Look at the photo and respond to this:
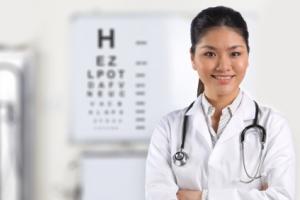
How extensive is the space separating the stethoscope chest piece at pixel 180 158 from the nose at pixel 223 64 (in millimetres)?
123

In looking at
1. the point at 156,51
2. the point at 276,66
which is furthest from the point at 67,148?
the point at 276,66

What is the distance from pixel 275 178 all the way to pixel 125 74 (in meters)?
0.30

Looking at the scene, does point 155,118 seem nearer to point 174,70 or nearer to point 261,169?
point 174,70

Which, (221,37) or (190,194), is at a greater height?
(221,37)

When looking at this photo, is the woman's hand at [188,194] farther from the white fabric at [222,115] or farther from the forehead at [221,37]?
the forehead at [221,37]

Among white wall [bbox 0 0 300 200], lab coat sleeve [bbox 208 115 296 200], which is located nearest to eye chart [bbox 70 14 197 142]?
white wall [bbox 0 0 300 200]

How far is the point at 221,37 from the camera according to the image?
69cm

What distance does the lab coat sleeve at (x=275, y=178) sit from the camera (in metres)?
0.69

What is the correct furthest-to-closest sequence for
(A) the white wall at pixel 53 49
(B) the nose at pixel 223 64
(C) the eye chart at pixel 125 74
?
1. (A) the white wall at pixel 53 49
2. (C) the eye chart at pixel 125 74
3. (B) the nose at pixel 223 64

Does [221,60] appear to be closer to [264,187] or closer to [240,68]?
[240,68]

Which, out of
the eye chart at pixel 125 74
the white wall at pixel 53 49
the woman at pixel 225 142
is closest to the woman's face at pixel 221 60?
the woman at pixel 225 142

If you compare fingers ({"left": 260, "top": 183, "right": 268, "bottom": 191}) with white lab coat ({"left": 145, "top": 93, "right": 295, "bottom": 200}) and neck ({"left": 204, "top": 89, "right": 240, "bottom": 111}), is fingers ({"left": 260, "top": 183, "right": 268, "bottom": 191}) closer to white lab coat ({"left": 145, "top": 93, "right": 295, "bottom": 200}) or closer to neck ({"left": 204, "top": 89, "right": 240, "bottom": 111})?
white lab coat ({"left": 145, "top": 93, "right": 295, "bottom": 200})

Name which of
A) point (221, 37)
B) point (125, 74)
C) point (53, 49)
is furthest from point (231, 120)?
point (53, 49)

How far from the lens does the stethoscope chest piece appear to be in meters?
0.71
